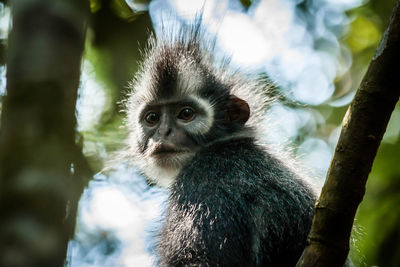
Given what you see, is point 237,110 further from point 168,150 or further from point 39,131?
point 39,131

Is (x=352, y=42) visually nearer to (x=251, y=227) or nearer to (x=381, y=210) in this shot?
(x=381, y=210)

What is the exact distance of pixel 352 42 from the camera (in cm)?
1057

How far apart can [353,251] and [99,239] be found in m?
4.53

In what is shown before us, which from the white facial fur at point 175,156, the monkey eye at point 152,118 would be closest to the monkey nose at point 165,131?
the white facial fur at point 175,156

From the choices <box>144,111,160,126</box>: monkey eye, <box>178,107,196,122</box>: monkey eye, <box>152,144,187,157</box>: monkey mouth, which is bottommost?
<box>152,144,187,157</box>: monkey mouth

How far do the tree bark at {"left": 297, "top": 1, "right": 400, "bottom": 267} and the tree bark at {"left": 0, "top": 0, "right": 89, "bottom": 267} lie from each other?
1.76 meters

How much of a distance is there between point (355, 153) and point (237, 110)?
119 inches

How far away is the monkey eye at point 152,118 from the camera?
20.1 feet

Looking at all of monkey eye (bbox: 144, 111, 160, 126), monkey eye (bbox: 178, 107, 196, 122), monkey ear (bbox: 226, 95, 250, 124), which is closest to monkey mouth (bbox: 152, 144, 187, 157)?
monkey eye (bbox: 178, 107, 196, 122)

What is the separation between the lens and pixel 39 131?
3699 millimetres

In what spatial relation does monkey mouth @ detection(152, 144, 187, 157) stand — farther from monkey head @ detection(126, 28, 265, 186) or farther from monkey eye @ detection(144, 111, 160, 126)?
monkey eye @ detection(144, 111, 160, 126)

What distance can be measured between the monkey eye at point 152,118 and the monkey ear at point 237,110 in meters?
0.85

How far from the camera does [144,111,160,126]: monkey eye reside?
20.1 feet

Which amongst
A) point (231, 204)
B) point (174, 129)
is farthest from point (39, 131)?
point (174, 129)
